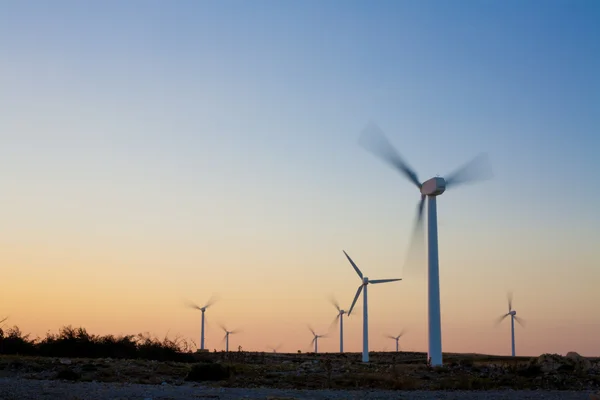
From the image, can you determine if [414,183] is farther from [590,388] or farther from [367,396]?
[367,396]

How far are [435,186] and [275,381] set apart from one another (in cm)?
2431

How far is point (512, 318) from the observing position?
8838cm

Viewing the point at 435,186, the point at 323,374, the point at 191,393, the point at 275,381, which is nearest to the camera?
the point at 191,393

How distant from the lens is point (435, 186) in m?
53.1

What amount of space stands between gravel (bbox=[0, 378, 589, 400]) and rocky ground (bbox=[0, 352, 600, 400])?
0.03 m

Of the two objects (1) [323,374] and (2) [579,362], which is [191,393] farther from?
(2) [579,362]

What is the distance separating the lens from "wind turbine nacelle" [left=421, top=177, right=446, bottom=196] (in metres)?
53.1

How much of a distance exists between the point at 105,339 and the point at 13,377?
19.3m

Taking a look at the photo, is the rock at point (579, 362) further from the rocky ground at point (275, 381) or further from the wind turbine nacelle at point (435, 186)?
the wind turbine nacelle at point (435, 186)

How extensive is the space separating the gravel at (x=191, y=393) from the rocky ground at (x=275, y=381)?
3 cm

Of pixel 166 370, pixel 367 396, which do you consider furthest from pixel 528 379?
pixel 166 370

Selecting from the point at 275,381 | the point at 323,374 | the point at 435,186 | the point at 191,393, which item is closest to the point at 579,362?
the point at 323,374

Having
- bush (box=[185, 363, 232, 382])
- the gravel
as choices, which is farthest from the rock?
bush (box=[185, 363, 232, 382])

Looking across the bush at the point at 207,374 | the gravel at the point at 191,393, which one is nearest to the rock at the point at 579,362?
the gravel at the point at 191,393
